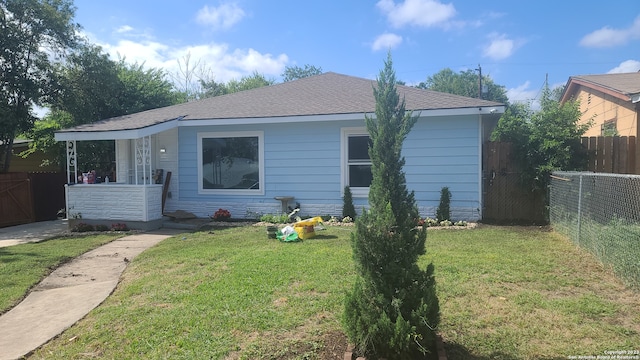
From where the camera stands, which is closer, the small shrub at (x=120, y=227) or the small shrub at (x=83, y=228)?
the small shrub at (x=120, y=227)

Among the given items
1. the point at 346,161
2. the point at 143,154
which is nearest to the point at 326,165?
the point at 346,161

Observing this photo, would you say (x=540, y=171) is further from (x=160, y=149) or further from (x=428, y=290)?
(x=160, y=149)

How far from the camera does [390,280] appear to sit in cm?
312

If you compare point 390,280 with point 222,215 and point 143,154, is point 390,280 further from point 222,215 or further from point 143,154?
point 143,154

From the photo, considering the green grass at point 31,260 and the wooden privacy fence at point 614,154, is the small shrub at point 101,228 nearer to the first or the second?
the green grass at point 31,260

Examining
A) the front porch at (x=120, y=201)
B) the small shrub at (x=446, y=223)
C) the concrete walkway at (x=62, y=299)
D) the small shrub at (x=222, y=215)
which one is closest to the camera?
the concrete walkway at (x=62, y=299)

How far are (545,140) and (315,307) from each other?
25.3 feet

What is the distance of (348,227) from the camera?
31.6 feet

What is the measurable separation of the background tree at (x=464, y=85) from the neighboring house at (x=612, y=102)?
35733mm

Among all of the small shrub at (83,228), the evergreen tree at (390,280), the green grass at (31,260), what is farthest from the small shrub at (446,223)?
the small shrub at (83,228)

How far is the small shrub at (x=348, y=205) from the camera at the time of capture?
1048 cm

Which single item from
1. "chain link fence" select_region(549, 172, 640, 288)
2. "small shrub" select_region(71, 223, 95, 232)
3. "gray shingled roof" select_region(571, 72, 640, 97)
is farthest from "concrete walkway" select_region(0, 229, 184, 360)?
"gray shingled roof" select_region(571, 72, 640, 97)

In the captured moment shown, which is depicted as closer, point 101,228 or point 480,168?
point 480,168

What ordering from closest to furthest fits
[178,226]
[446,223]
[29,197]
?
[446,223] → [178,226] → [29,197]
